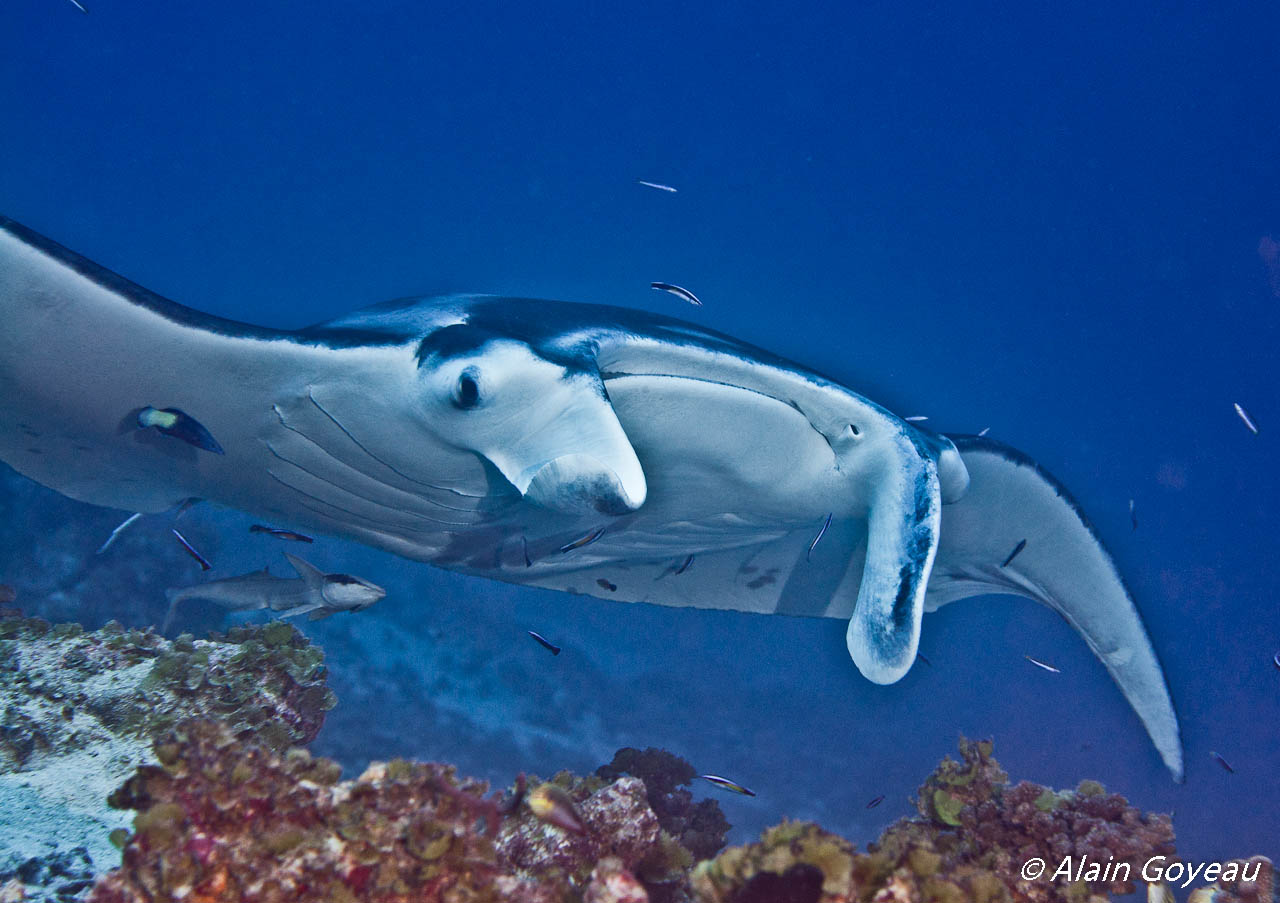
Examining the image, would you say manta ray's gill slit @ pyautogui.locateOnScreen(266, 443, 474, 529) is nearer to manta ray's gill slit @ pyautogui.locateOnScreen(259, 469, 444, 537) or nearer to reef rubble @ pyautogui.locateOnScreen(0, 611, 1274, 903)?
manta ray's gill slit @ pyautogui.locateOnScreen(259, 469, 444, 537)

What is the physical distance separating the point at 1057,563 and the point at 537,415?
129 inches

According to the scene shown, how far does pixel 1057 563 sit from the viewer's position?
3854 mm

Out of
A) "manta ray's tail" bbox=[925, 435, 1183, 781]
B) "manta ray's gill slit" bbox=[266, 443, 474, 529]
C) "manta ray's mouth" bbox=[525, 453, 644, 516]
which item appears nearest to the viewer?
"manta ray's mouth" bbox=[525, 453, 644, 516]

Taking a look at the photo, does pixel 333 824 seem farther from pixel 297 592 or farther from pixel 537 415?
pixel 297 592

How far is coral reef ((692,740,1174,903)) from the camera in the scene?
1563mm

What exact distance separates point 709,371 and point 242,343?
1.75 meters

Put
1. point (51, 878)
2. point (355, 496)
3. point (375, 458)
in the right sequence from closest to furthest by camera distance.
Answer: point (51, 878)
point (375, 458)
point (355, 496)

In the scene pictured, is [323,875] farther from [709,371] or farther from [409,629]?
[409,629]

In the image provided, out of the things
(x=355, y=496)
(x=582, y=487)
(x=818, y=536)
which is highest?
(x=582, y=487)

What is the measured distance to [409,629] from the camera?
17719 millimetres

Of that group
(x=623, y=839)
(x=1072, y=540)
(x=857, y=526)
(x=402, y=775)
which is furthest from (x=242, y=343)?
(x=1072, y=540)

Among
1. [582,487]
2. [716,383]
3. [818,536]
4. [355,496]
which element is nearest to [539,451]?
[582,487]

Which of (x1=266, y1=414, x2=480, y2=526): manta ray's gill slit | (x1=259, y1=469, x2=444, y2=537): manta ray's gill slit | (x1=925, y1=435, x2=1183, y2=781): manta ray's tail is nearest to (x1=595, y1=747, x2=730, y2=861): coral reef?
(x1=259, y1=469, x2=444, y2=537): manta ray's gill slit

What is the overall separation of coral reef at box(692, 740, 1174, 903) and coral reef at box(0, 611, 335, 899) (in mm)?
1941
